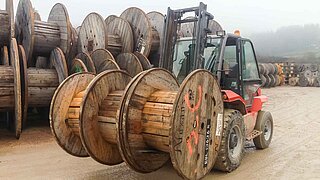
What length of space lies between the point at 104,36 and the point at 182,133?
5.15 metres

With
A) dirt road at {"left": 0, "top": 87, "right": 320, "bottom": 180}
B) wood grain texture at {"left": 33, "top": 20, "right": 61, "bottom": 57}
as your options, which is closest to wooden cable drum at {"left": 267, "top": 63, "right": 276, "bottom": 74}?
dirt road at {"left": 0, "top": 87, "right": 320, "bottom": 180}

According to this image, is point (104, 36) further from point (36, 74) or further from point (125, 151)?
point (125, 151)

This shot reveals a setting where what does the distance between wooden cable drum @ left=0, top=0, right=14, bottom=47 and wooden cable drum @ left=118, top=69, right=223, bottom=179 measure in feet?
12.5

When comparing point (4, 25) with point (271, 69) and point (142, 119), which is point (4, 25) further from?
point (271, 69)

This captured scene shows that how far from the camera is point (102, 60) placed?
702 cm

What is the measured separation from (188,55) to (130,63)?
9.05 ft

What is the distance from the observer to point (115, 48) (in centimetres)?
853

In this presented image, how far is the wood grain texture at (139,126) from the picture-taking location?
3127 mm

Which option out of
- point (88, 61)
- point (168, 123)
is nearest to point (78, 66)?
point (88, 61)

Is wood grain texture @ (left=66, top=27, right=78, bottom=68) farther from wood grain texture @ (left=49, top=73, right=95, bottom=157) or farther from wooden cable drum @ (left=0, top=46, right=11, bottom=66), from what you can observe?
wood grain texture @ (left=49, top=73, right=95, bottom=157)

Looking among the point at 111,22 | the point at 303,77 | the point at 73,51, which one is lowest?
the point at 303,77

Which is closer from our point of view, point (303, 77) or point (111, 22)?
point (111, 22)

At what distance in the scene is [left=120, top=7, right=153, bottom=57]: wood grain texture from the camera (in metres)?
8.59

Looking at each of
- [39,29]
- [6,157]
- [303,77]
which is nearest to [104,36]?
[39,29]
